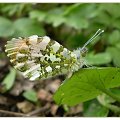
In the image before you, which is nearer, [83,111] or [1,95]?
[83,111]

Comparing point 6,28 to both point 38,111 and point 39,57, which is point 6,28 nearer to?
point 38,111

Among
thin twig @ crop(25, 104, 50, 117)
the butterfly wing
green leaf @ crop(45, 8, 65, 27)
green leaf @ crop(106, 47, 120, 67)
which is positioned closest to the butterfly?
the butterfly wing

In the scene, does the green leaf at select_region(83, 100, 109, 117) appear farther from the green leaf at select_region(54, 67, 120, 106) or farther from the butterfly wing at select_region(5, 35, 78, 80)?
the butterfly wing at select_region(5, 35, 78, 80)

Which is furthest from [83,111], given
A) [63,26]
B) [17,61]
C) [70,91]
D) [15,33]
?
[63,26]

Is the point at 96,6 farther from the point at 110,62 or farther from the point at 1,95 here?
the point at 1,95

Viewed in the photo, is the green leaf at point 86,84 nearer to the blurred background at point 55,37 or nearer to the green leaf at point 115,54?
the blurred background at point 55,37

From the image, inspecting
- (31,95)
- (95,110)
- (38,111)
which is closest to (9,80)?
(31,95)
